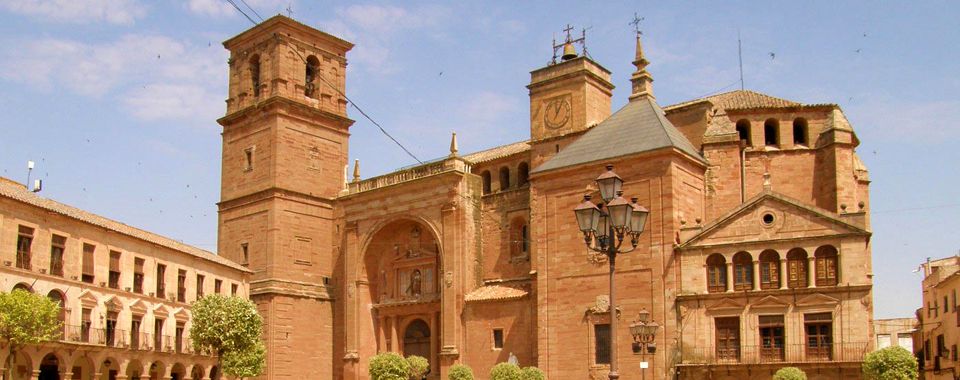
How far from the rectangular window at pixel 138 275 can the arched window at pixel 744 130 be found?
22.5 m

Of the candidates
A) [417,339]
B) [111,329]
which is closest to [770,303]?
[417,339]

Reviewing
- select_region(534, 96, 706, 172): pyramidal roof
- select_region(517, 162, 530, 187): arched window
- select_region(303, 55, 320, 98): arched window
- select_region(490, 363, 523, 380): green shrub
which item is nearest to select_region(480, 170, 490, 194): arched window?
select_region(517, 162, 530, 187): arched window

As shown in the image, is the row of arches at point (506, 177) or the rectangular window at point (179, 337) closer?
the rectangular window at point (179, 337)

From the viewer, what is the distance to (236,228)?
158ft

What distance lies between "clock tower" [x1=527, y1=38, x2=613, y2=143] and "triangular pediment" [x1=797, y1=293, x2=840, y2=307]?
40.2 ft

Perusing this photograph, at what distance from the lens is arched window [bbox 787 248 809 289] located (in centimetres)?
3334

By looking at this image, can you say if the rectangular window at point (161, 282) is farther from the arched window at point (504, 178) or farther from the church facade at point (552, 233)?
the arched window at point (504, 178)

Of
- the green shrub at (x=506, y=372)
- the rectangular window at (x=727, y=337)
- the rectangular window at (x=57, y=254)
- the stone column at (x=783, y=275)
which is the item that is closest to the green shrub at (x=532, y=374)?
the green shrub at (x=506, y=372)

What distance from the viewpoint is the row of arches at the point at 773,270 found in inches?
1297

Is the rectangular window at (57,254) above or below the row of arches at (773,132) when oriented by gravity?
below

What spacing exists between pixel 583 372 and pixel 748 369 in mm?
5828

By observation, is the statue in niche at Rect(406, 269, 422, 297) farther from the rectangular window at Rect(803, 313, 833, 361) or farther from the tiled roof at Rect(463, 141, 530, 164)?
the rectangular window at Rect(803, 313, 833, 361)

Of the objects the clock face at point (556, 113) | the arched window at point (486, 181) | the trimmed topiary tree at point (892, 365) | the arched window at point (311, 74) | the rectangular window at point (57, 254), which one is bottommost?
the trimmed topiary tree at point (892, 365)

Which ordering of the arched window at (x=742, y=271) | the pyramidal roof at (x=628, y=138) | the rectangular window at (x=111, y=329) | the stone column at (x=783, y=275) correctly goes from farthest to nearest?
the pyramidal roof at (x=628, y=138), the rectangular window at (x=111, y=329), the arched window at (x=742, y=271), the stone column at (x=783, y=275)
